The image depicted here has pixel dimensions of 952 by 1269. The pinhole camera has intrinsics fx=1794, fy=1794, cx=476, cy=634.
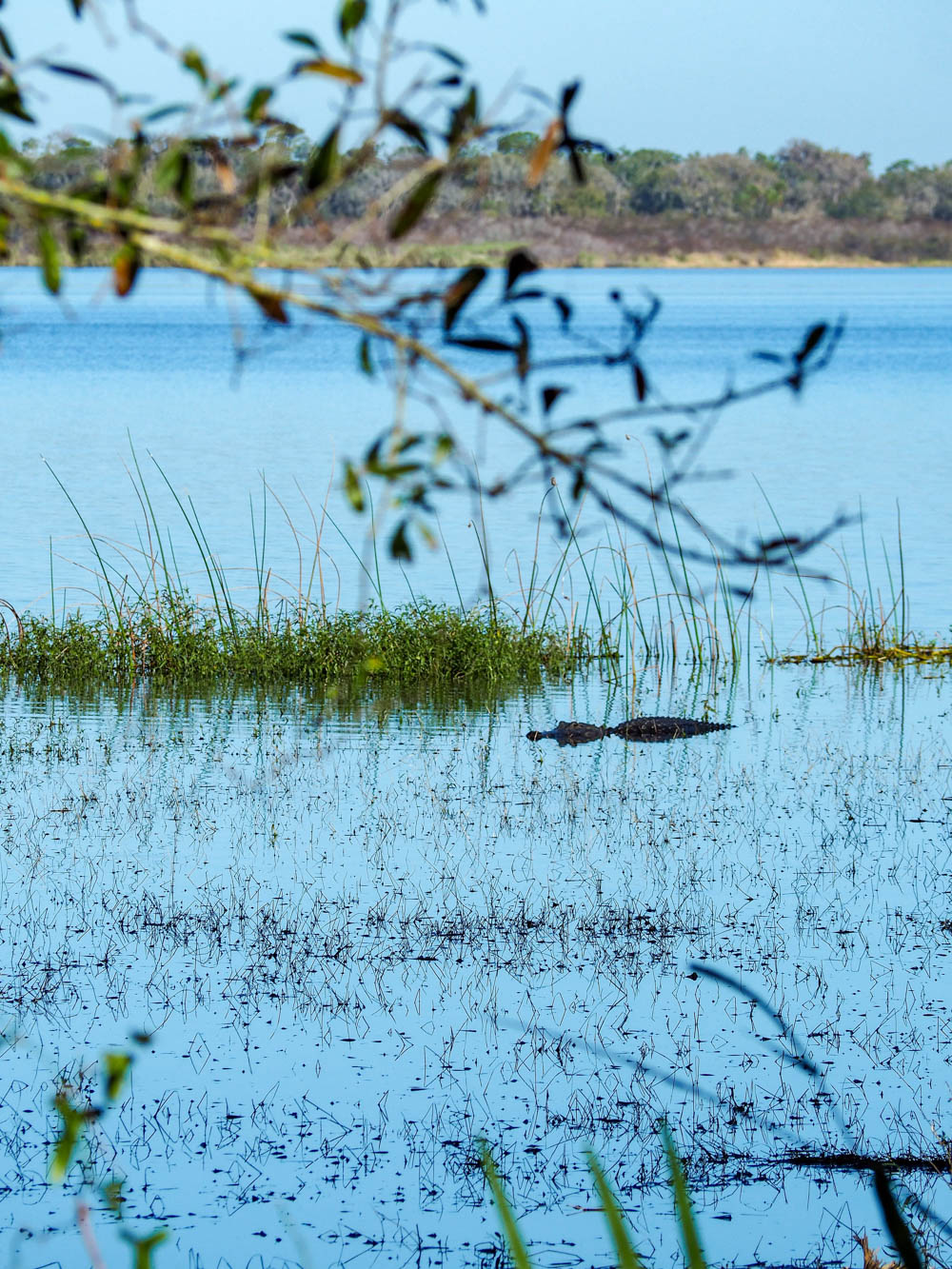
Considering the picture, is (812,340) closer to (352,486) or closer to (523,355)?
(523,355)

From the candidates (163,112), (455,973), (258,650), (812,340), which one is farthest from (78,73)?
(258,650)

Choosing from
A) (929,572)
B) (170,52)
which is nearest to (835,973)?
(170,52)

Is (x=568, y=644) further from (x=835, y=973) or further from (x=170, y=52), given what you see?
(x=170, y=52)

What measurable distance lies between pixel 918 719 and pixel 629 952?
184 inches

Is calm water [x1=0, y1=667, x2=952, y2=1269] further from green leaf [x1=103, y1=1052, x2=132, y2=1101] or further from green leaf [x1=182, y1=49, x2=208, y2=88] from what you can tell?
green leaf [x1=182, y1=49, x2=208, y2=88]

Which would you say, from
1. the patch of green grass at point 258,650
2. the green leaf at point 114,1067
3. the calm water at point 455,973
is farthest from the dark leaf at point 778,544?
the patch of green grass at point 258,650

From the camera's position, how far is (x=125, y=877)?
22.4 feet

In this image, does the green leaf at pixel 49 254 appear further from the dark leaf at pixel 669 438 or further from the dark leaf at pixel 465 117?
the dark leaf at pixel 669 438

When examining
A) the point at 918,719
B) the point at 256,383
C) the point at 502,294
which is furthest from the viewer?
the point at 256,383

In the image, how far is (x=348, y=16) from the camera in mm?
1908

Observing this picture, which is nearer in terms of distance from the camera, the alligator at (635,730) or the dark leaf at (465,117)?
the dark leaf at (465,117)

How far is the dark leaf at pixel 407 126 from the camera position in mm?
1949

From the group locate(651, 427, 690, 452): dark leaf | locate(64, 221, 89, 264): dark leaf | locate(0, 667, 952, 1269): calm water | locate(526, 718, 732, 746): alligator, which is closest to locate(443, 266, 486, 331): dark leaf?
locate(651, 427, 690, 452): dark leaf

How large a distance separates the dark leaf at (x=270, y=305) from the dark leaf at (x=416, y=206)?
0.14 metres
